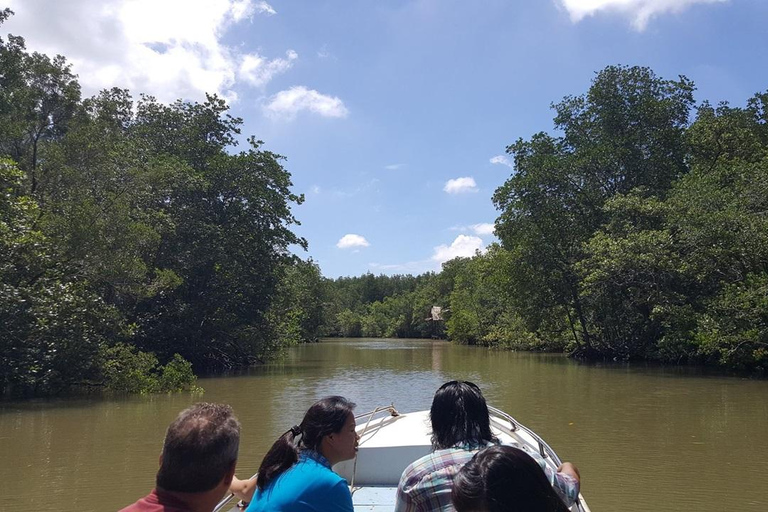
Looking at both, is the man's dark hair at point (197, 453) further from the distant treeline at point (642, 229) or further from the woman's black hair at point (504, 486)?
the distant treeline at point (642, 229)

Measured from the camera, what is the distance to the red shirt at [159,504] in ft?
5.69

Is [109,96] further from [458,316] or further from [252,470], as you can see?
[458,316]

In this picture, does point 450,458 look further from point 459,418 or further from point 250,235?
point 250,235

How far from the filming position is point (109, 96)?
27.0m

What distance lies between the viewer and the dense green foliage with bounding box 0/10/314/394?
42.5 ft

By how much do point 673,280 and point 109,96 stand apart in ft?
79.0

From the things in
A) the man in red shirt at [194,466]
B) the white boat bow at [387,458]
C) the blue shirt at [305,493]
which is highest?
the man in red shirt at [194,466]

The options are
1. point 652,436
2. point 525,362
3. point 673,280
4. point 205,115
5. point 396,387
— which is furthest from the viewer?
point 525,362

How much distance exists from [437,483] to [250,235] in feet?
69.7

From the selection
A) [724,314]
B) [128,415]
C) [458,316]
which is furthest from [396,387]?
[458,316]

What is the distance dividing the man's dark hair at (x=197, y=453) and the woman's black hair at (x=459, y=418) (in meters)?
1.16

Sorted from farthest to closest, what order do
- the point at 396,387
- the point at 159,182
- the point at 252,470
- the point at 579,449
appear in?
the point at 159,182 → the point at 396,387 → the point at 579,449 → the point at 252,470

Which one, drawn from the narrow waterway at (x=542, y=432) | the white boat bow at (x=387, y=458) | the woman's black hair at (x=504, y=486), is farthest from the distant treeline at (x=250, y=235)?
the woman's black hair at (x=504, y=486)

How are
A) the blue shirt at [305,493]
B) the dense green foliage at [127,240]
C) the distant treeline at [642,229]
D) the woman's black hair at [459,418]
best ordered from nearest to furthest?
the blue shirt at [305,493] < the woman's black hair at [459,418] < the dense green foliage at [127,240] < the distant treeline at [642,229]
